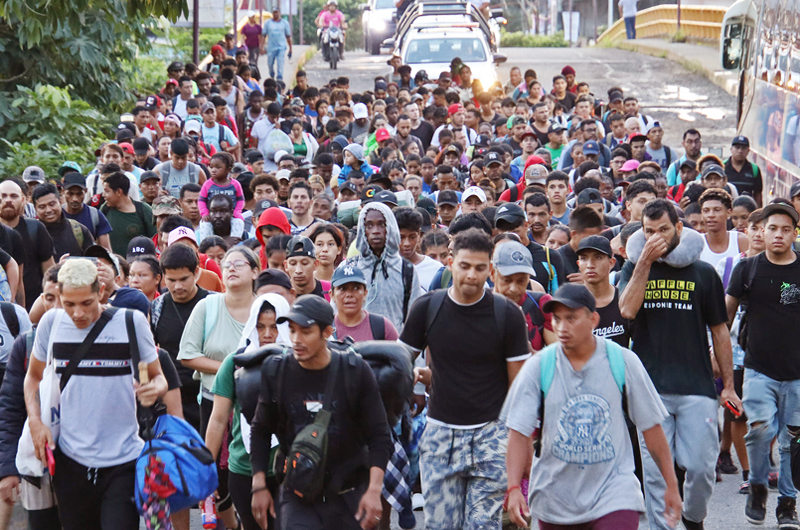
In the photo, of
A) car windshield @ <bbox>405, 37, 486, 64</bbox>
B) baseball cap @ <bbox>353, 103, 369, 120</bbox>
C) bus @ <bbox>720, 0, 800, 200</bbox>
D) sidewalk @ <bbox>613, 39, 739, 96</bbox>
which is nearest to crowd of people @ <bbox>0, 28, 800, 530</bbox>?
bus @ <bbox>720, 0, 800, 200</bbox>

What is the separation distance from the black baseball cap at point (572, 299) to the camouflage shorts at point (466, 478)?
107 cm

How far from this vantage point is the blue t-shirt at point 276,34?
28109 millimetres

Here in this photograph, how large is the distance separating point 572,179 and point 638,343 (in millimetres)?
7144

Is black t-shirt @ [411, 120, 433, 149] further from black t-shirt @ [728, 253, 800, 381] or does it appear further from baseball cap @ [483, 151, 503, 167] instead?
black t-shirt @ [728, 253, 800, 381]

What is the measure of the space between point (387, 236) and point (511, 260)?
137 cm

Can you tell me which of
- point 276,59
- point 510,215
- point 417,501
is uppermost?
point 276,59

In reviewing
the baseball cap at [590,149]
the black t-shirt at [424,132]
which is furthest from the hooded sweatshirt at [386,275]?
the black t-shirt at [424,132]

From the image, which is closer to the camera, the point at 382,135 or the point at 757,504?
the point at 757,504

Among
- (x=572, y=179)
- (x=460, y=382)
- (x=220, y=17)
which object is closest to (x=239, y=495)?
(x=460, y=382)

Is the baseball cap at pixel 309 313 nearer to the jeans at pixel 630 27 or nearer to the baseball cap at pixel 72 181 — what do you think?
the baseball cap at pixel 72 181

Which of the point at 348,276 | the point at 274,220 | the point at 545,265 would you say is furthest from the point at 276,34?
the point at 348,276

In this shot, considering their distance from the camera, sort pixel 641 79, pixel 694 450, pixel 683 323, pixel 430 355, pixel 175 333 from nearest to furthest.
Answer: pixel 430 355 < pixel 694 450 < pixel 683 323 < pixel 175 333 < pixel 641 79

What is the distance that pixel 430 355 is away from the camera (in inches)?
248

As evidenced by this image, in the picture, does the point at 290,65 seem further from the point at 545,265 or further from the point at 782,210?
the point at 782,210
